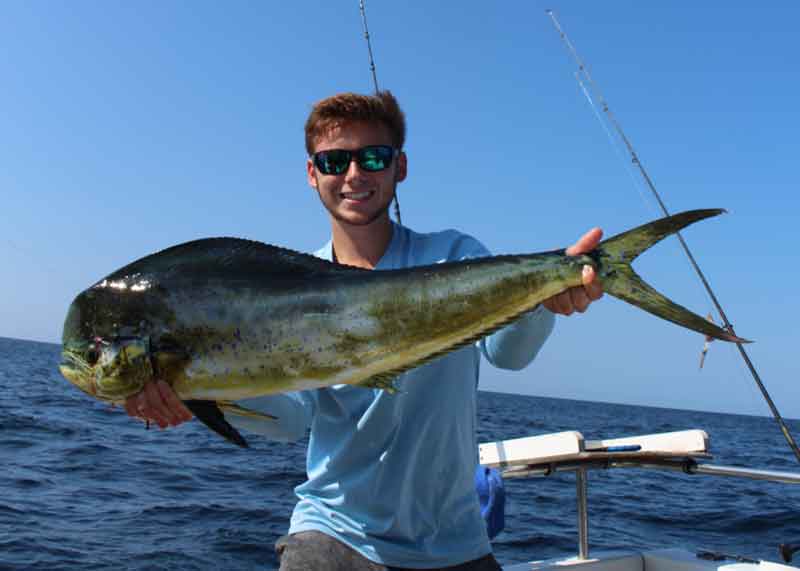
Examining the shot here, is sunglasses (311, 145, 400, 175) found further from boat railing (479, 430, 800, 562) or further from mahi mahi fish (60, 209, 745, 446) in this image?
boat railing (479, 430, 800, 562)

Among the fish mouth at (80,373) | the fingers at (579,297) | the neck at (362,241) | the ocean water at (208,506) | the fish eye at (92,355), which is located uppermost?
the neck at (362,241)

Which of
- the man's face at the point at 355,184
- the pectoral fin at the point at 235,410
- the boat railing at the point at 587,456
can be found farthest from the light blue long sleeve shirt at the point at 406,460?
the boat railing at the point at 587,456

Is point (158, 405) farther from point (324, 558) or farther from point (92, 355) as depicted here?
point (324, 558)

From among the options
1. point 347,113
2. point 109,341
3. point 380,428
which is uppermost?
point 347,113

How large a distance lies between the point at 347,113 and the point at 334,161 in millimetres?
223

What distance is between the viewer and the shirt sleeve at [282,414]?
2.82m

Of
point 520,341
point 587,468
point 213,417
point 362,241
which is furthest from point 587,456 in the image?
point 213,417

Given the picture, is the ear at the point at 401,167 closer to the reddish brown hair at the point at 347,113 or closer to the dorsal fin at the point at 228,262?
the reddish brown hair at the point at 347,113

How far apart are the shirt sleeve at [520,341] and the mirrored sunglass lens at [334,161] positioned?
0.68m

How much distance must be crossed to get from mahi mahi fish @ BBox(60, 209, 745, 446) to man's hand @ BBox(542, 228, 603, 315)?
0.03m

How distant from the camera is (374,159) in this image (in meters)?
2.94

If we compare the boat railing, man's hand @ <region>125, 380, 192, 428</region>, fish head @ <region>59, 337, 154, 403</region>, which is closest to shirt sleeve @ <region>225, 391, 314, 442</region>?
man's hand @ <region>125, 380, 192, 428</region>

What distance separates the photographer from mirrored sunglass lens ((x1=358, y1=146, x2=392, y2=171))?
2.93 meters

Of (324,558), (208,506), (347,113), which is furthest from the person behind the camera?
(208,506)
